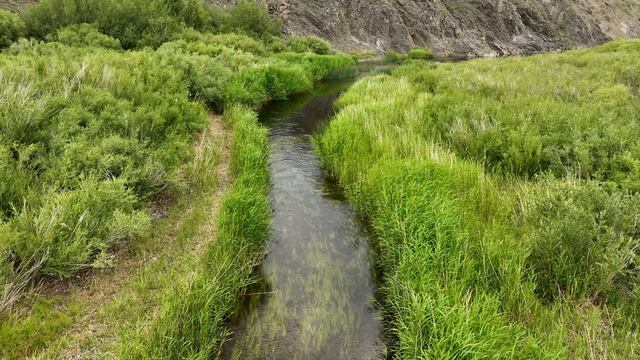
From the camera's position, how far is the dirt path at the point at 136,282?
4.70m

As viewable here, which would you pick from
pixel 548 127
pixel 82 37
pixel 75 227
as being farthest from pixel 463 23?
pixel 75 227

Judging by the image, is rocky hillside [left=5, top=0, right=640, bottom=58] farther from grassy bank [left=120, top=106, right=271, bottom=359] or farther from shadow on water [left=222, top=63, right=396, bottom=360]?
grassy bank [left=120, top=106, right=271, bottom=359]

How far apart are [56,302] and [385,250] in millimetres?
5758

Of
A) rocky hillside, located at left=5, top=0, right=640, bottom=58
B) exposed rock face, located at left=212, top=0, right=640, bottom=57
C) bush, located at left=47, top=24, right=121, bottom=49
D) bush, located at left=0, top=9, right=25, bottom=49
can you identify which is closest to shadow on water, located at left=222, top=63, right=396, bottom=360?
bush, located at left=47, top=24, right=121, bottom=49

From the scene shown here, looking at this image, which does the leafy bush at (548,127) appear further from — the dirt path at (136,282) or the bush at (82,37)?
the bush at (82,37)

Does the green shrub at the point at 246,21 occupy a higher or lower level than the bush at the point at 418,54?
higher

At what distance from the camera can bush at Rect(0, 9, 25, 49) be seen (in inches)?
854

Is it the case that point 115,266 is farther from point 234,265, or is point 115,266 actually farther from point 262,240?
point 262,240

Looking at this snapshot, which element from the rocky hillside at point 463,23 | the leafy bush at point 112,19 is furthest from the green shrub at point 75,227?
the rocky hillside at point 463,23

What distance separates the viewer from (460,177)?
8.60 m

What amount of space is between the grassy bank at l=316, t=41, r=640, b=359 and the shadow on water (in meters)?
0.48

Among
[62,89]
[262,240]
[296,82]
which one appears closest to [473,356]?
[262,240]

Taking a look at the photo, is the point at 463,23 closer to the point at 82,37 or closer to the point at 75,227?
the point at 82,37

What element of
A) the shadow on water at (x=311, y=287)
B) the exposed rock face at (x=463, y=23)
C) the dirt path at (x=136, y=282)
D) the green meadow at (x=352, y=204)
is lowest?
the shadow on water at (x=311, y=287)
